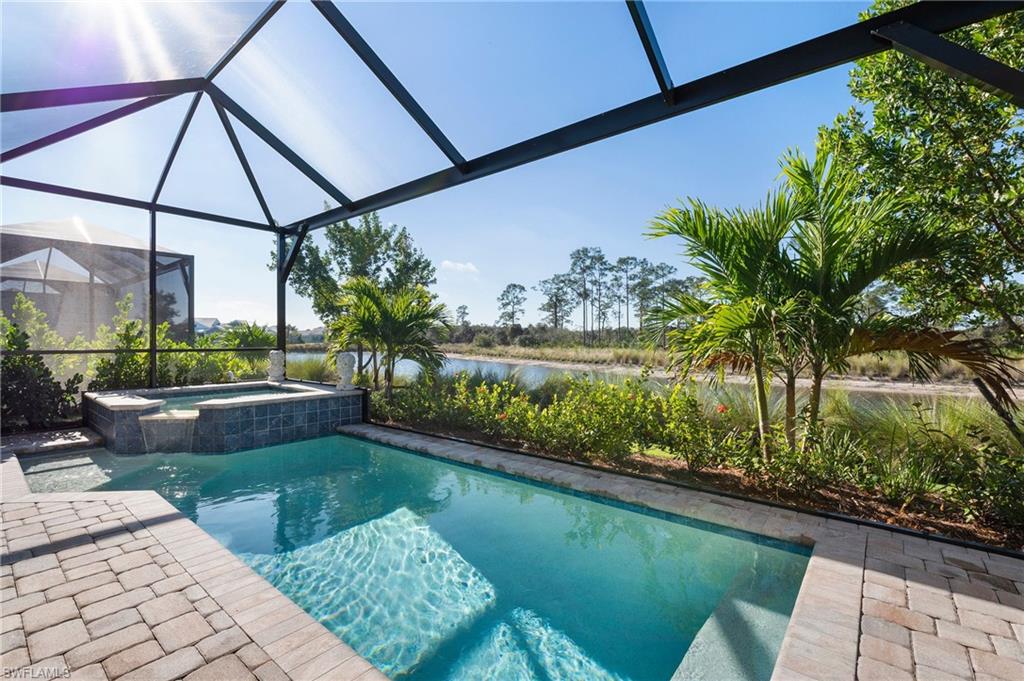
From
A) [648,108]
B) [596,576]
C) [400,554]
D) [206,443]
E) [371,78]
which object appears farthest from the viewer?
[206,443]

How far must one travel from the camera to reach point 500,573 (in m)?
2.95

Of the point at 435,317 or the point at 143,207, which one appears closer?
the point at 143,207

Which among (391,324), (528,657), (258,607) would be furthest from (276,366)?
(528,657)

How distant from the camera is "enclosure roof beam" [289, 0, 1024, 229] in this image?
2.45 m

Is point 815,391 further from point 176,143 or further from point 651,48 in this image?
point 176,143

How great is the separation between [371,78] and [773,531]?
18.5 ft

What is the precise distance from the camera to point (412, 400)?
6.98 meters

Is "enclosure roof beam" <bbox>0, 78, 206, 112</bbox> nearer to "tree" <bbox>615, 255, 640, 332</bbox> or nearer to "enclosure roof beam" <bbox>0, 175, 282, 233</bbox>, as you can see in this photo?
"enclosure roof beam" <bbox>0, 175, 282, 233</bbox>

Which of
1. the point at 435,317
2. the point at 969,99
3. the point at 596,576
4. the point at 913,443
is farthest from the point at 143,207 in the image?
the point at 913,443

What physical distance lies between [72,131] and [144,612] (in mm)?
5146

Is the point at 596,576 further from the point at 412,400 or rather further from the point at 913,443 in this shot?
the point at 412,400

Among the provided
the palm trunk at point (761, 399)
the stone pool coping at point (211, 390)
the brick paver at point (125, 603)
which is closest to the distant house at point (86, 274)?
the stone pool coping at point (211, 390)

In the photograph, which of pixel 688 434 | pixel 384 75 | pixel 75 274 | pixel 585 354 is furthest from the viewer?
pixel 585 354

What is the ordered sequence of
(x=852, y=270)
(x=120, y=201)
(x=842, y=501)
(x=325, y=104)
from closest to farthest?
(x=852, y=270)
(x=842, y=501)
(x=325, y=104)
(x=120, y=201)
